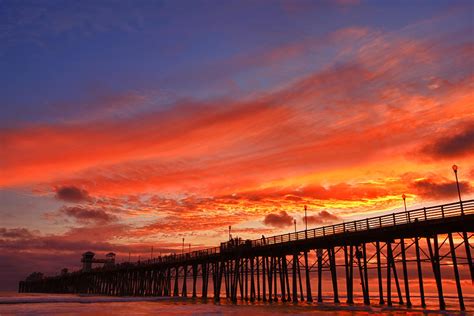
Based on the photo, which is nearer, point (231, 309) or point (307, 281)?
point (231, 309)

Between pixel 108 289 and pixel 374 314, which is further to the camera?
pixel 108 289

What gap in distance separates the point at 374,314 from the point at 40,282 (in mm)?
149475

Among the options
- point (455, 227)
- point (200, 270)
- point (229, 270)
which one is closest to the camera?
point (455, 227)

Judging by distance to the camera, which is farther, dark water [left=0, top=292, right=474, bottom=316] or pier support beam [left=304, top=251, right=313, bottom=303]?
pier support beam [left=304, top=251, right=313, bottom=303]

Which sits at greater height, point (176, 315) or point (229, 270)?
point (229, 270)

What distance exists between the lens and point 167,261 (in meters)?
70.1

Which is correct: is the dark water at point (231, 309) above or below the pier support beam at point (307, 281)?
below

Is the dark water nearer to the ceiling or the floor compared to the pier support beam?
nearer to the floor

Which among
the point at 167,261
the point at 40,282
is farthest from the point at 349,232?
the point at 40,282

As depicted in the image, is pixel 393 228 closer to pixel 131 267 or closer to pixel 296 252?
pixel 296 252

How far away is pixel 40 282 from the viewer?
150m

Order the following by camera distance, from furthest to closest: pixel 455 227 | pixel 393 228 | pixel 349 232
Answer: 1. pixel 349 232
2. pixel 393 228
3. pixel 455 227

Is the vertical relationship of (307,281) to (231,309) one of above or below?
above

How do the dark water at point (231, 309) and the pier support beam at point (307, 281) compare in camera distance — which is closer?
the dark water at point (231, 309)
